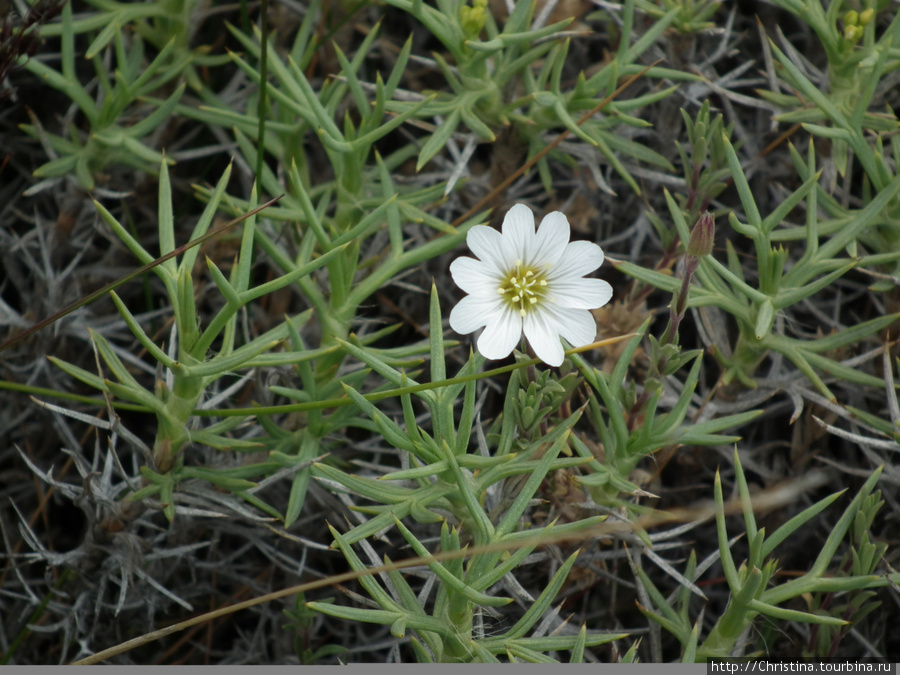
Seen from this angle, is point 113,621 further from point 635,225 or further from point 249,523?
point 635,225

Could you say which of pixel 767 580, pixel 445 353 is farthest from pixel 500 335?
pixel 767 580

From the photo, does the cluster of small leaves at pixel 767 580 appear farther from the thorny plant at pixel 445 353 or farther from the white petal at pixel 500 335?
the white petal at pixel 500 335

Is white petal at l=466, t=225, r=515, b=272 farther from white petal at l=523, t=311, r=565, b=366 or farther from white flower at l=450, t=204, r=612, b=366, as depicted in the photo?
white petal at l=523, t=311, r=565, b=366

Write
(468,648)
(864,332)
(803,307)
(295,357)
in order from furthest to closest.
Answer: (803,307)
(864,332)
(295,357)
(468,648)

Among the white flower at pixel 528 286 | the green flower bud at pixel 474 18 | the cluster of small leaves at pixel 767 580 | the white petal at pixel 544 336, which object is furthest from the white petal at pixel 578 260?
the green flower bud at pixel 474 18

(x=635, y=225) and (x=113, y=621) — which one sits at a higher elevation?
(x=635, y=225)

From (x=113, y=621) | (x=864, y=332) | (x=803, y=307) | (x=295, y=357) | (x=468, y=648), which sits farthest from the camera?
(x=803, y=307)

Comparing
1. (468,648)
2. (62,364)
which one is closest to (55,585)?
(62,364)
